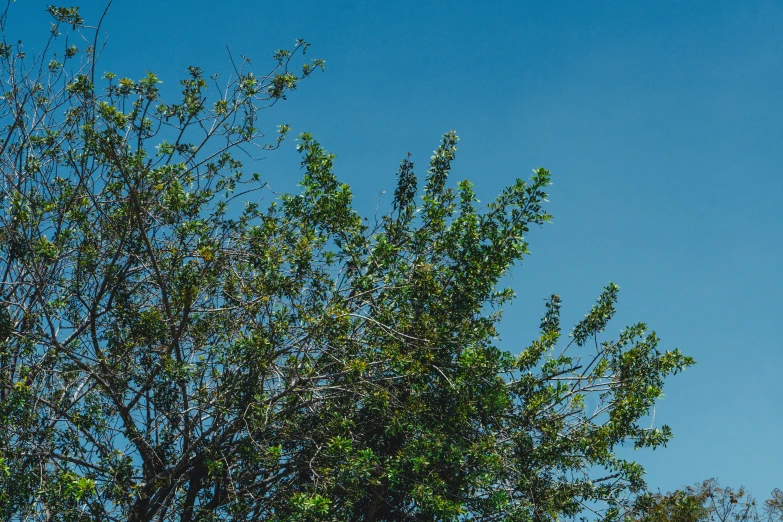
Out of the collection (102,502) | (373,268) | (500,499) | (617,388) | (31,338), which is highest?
(617,388)

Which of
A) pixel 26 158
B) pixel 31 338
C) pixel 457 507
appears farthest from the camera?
pixel 26 158

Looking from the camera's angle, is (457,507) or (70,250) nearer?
(457,507)

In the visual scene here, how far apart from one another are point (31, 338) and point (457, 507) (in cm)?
554

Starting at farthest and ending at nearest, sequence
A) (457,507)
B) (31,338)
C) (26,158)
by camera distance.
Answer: (26,158) < (31,338) < (457,507)

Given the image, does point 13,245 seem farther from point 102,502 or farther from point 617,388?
point 617,388

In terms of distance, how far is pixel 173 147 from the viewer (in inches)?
410

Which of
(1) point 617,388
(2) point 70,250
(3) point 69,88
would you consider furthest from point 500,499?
(3) point 69,88

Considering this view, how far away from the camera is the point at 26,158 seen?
35.9 feet

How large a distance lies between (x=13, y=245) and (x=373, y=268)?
4.60 meters

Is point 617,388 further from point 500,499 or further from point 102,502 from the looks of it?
point 102,502

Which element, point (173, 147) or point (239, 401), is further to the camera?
point (173, 147)

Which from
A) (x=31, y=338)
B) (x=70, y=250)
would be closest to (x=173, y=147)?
(x=70, y=250)

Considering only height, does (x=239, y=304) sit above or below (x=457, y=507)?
above

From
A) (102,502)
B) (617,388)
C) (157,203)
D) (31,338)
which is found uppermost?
(617,388)
